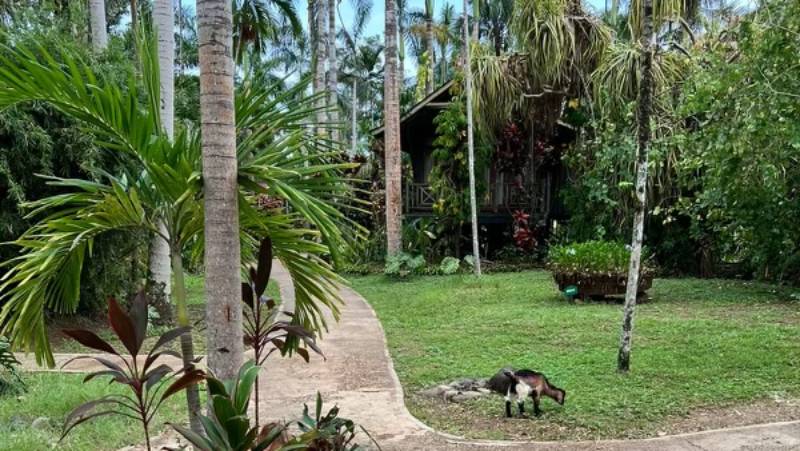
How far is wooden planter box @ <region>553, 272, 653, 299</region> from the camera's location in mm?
10871

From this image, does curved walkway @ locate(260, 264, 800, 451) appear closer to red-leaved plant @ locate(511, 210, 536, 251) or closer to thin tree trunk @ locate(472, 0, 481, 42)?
red-leaved plant @ locate(511, 210, 536, 251)

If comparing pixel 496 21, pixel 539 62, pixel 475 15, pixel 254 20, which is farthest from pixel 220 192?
pixel 496 21

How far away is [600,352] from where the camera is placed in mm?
6969

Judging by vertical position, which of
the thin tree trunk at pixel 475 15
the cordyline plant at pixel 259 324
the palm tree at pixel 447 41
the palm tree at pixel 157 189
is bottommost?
the cordyline plant at pixel 259 324

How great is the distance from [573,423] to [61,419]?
12.8ft

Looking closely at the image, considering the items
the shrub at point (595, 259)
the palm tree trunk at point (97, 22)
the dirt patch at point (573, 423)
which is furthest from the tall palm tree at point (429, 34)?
the dirt patch at point (573, 423)

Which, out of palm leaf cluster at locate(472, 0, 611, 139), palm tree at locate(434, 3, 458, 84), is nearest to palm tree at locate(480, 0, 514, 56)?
palm tree at locate(434, 3, 458, 84)

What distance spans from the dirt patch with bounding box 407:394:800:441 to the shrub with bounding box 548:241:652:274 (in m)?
5.85

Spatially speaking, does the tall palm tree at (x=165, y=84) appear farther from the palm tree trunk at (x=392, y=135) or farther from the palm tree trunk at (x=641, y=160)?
the palm tree trunk at (x=392, y=135)

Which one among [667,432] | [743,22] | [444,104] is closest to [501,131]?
[444,104]

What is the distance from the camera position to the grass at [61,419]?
4.09 metres

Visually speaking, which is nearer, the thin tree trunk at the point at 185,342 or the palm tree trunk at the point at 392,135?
the thin tree trunk at the point at 185,342

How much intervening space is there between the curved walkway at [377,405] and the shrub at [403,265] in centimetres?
653

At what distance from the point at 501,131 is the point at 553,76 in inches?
78.8
